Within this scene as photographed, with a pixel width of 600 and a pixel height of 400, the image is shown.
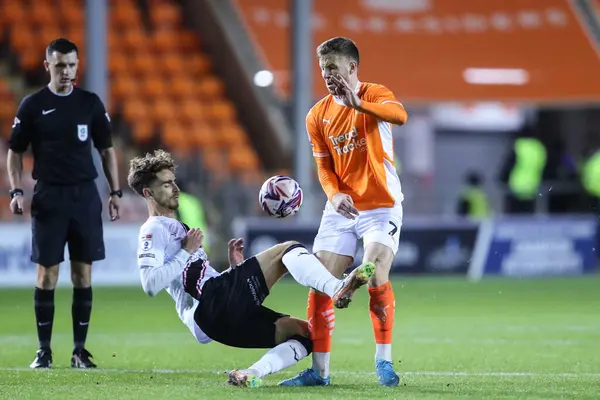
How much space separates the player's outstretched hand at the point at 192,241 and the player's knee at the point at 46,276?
162 cm

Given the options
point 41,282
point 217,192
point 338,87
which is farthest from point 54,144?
point 217,192

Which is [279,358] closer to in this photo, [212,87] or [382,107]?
[382,107]

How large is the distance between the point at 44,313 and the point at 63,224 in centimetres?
56

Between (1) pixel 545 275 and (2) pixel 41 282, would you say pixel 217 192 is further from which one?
(2) pixel 41 282

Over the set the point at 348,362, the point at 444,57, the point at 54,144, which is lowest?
the point at 348,362

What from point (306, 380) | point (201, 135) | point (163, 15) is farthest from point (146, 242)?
point (163, 15)

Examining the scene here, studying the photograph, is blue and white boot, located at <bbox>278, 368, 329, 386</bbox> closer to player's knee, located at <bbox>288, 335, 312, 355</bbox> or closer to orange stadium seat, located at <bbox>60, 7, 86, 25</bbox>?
player's knee, located at <bbox>288, 335, 312, 355</bbox>

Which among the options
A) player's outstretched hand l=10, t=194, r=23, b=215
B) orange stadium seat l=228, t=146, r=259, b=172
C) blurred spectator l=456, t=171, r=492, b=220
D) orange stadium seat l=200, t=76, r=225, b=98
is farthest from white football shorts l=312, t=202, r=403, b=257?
orange stadium seat l=200, t=76, r=225, b=98

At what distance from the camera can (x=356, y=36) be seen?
1962cm

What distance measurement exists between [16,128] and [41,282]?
956 mm

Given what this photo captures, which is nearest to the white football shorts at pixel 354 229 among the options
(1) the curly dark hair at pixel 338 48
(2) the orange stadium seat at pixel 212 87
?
(1) the curly dark hair at pixel 338 48

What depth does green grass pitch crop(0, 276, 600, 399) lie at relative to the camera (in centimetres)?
611

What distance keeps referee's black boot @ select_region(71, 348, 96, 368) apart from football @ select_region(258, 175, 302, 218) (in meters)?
1.79

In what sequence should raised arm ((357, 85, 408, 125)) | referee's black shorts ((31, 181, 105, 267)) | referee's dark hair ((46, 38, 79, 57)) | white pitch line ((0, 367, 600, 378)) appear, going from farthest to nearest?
referee's black shorts ((31, 181, 105, 267)) → referee's dark hair ((46, 38, 79, 57)) → white pitch line ((0, 367, 600, 378)) → raised arm ((357, 85, 408, 125))
